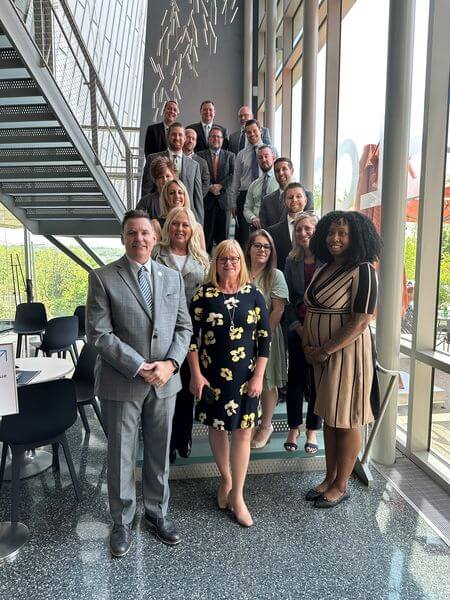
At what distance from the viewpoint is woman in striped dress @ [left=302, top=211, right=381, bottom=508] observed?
2465mm

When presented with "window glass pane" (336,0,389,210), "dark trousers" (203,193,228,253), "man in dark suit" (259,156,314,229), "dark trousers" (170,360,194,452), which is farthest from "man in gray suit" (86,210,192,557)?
"window glass pane" (336,0,389,210)

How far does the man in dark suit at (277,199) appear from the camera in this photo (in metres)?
3.83

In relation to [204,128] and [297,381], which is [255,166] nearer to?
[204,128]

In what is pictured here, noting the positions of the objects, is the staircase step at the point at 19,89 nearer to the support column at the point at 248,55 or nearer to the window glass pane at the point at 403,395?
the window glass pane at the point at 403,395

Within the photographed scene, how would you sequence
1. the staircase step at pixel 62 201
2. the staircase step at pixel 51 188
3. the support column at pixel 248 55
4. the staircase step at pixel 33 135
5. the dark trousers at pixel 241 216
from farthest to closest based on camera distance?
the support column at pixel 248 55
the staircase step at pixel 62 201
the staircase step at pixel 51 188
the dark trousers at pixel 241 216
the staircase step at pixel 33 135

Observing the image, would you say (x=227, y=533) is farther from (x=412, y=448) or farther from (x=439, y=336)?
(x=439, y=336)

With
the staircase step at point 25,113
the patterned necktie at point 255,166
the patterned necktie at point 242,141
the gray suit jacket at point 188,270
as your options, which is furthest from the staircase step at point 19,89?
the gray suit jacket at point 188,270

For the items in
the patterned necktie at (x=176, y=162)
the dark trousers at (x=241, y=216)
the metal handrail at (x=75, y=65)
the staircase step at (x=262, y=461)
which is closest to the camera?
the staircase step at (x=262, y=461)

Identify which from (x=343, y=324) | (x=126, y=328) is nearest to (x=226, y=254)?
(x=126, y=328)

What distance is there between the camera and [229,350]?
2420mm

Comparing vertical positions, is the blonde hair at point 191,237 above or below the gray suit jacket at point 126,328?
above

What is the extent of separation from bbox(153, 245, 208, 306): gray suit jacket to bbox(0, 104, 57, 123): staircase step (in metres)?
2.58

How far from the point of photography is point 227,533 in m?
2.51

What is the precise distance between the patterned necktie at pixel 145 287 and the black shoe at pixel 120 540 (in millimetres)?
1257
